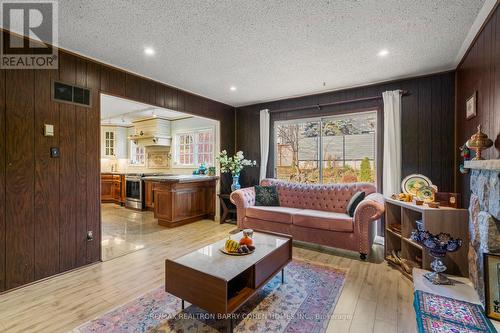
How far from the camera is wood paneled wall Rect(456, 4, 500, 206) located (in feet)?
6.36

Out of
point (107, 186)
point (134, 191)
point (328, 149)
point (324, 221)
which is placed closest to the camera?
point (324, 221)

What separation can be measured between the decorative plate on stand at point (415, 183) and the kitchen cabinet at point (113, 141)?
303 inches

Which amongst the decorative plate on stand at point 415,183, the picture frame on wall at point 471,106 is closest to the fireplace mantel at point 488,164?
the picture frame on wall at point 471,106

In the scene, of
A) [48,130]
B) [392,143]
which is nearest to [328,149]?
[392,143]

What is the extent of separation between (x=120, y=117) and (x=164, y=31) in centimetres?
490

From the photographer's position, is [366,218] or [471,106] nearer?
[471,106]

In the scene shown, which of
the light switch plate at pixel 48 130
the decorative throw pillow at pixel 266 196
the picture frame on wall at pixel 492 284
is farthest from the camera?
the decorative throw pillow at pixel 266 196

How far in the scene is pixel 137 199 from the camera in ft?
20.1

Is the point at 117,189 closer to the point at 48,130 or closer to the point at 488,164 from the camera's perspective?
the point at 48,130

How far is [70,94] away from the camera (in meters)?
2.75

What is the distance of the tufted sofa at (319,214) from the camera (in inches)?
119

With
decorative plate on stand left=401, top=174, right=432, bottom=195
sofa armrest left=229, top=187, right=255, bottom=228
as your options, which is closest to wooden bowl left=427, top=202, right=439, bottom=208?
decorative plate on stand left=401, top=174, right=432, bottom=195

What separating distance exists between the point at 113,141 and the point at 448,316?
841 cm

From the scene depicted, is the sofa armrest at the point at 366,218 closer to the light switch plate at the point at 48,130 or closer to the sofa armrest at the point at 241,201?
the sofa armrest at the point at 241,201
